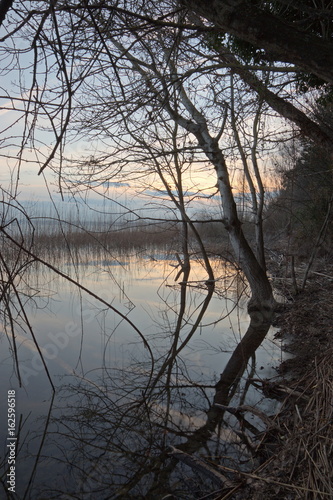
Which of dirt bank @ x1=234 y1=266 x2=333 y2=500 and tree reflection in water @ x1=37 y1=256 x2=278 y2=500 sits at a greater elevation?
dirt bank @ x1=234 y1=266 x2=333 y2=500

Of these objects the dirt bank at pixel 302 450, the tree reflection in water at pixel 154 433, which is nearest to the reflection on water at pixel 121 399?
the tree reflection in water at pixel 154 433

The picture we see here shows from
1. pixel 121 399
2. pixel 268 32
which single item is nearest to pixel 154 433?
pixel 121 399

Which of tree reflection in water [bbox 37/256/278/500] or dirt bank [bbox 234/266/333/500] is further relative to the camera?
tree reflection in water [bbox 37/256/278/500]

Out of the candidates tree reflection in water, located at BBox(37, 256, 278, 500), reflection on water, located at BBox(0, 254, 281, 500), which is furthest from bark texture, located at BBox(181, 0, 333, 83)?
tree reflection in water, located at BBox(37, 256, 278, 500)

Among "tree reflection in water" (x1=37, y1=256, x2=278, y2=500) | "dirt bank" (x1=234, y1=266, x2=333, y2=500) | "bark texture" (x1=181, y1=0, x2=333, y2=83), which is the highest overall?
"bark texture" (x1=181, y1=0, x2=333, y2=83)

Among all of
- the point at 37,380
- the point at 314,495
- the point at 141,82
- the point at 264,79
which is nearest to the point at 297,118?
Answer: the point at 264,79

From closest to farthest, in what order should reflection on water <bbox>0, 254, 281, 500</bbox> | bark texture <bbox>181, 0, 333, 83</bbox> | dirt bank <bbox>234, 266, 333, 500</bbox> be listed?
1. dirt bank <bbox>234, 266, 333, 500</bbox>
2. bark texture <bbox>181, 0, 333, 83</bbox>
3. reflection on water <bbox>0, 254, 281, 500</bbox>

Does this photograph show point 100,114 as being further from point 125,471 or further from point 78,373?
point 125,471

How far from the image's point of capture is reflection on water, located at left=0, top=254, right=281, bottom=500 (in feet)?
8.83

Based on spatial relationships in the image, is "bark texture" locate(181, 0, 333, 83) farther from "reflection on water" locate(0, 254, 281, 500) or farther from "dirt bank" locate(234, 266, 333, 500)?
"dirt bank" locate(234, 266, 333, 500)

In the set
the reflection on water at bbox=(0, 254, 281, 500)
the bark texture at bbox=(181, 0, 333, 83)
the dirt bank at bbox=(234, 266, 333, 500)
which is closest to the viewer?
the dirt bank at bbox=(234, 266, 333, 500)

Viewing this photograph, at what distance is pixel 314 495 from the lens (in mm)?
1971

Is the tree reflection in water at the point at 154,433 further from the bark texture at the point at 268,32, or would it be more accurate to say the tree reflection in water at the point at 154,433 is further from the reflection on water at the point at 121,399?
the bark texture at the point at 268,32

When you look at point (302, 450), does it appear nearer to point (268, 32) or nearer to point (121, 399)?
point (121, 399)
